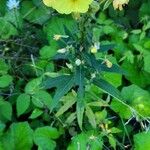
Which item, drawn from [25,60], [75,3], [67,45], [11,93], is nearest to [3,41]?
[25,60]

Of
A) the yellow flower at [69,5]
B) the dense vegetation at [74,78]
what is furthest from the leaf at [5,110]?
the yellow flower at [69,5]

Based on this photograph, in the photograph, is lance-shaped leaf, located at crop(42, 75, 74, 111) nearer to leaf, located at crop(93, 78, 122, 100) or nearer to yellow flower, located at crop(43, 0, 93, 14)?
leaf, located at crop(93, 78, 122, 100)

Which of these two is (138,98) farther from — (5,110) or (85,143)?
(5,110)

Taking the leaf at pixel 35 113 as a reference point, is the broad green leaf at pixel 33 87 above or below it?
above

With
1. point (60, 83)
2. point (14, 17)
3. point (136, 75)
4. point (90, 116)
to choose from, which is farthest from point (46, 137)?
point (14, 17)

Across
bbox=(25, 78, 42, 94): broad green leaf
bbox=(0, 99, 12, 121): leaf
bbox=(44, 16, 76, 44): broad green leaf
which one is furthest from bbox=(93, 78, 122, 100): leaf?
bbox=(44, 16, 76, 44): broad green leaf

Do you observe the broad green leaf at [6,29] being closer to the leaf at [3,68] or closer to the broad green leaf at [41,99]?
the leaf at [3,68]

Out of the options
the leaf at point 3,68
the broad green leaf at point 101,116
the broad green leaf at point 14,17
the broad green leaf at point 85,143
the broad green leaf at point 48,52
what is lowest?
the broad green leaf at point 85,143
